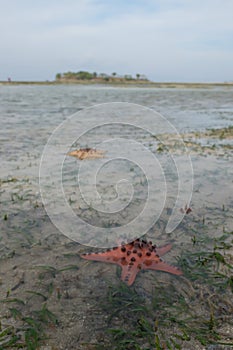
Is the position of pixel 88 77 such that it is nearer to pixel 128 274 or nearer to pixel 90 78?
pixel 90 78

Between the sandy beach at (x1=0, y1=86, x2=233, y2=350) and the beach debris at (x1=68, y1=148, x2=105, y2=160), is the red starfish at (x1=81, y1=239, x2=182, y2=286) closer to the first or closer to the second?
the sandy beach at (x1=0, y1=86, x2=233, y2=350)

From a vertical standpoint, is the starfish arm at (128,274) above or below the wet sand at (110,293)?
above

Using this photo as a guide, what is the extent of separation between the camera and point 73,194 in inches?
287

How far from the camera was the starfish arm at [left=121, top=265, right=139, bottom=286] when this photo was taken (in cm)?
417

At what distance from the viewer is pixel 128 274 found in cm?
420

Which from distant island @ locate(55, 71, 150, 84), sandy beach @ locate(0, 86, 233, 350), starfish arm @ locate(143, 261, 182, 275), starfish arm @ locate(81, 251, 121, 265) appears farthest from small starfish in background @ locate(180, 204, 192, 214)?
distant island @ locate(55, 71, 150, 84)

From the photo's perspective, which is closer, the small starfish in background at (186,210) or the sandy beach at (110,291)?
→ the sandy beach at (110,291)

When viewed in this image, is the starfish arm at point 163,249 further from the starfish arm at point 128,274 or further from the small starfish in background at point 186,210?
the small starfish in background at point 186,210

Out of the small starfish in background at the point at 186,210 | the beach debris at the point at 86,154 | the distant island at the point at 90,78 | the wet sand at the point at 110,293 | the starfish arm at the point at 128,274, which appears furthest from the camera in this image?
the distant island at the point at 90,78

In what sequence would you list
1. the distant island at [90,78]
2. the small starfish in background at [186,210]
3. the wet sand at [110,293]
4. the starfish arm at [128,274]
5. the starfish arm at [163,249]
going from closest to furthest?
the wet sand at [110,293], the starfish arm at [128,274], the starfish arm at [163,249], the small starfish in background at [186,210], the distant island at [90,78]

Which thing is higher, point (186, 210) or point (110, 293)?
point (186, 210)

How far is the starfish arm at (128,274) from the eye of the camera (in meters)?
4.17

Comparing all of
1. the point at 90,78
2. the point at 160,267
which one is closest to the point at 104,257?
the point at 160,267

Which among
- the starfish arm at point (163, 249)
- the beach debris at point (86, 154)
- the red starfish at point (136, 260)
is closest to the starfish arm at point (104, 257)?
the red starfish at point (136, 260)
